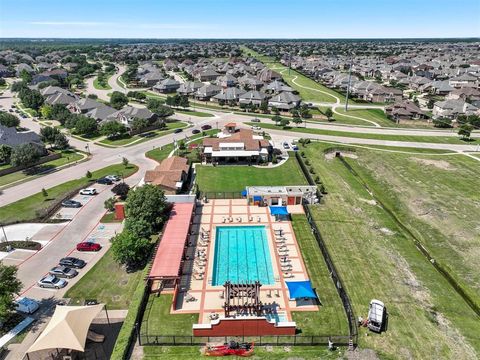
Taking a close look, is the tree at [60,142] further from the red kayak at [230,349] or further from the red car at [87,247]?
the red kayak at [230,349]

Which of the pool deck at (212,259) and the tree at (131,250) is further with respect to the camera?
the tree at (131,250)

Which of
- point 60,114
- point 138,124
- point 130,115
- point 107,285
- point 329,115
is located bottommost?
point 107,285

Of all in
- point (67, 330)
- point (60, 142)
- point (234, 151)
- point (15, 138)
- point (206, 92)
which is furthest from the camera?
point (206, 92)

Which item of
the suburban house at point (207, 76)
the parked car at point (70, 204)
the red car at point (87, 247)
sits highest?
the suburban house at point (207, 76)

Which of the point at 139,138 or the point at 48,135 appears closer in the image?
the point at 48,135

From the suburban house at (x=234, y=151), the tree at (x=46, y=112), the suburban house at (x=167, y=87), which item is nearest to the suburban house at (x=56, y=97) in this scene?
the tree at (x=46, y=112)

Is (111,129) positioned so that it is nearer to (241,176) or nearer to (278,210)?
(241,176)

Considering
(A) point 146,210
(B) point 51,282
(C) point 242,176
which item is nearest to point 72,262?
(B) point 51,282
